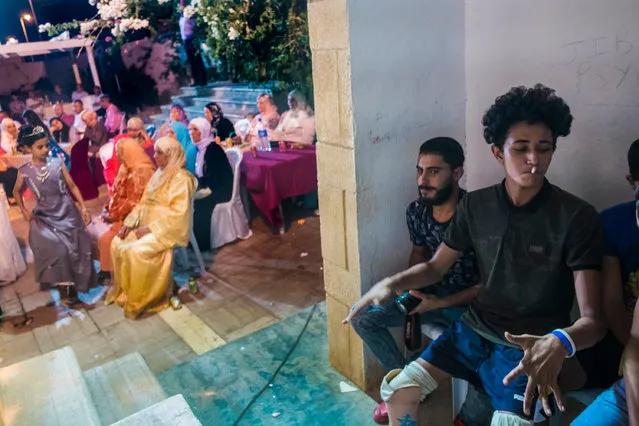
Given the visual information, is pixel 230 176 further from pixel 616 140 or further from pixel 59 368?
pixel 616 140

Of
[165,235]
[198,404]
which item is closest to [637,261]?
[198,404]

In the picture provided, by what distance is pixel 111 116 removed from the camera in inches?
206

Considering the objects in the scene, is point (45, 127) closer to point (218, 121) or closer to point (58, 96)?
point (58, 96)

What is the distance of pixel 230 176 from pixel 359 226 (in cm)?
330

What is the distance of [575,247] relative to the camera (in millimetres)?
1854

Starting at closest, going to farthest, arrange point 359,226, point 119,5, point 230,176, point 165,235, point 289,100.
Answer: point 359,226, point 165,235, point 119,5, point 230,176, point 289,100

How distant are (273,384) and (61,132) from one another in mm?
3390

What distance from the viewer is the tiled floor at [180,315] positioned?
4.02 m

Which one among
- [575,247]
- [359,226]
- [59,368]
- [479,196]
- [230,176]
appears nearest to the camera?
[575,247]

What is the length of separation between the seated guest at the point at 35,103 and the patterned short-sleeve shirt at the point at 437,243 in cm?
379

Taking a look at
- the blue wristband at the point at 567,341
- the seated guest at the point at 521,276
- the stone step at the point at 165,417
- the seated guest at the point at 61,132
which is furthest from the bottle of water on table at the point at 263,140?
the blue wristband at the point at 567,341

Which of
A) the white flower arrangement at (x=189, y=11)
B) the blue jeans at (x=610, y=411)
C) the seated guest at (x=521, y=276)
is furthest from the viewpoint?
the white flower arrangement at (x=189, y=11)

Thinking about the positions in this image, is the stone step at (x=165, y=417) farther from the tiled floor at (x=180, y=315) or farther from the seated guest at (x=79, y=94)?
the seated guest at (x=79, y=94)

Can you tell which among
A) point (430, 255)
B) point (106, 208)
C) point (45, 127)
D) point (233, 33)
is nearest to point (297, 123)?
point (233, 33)
